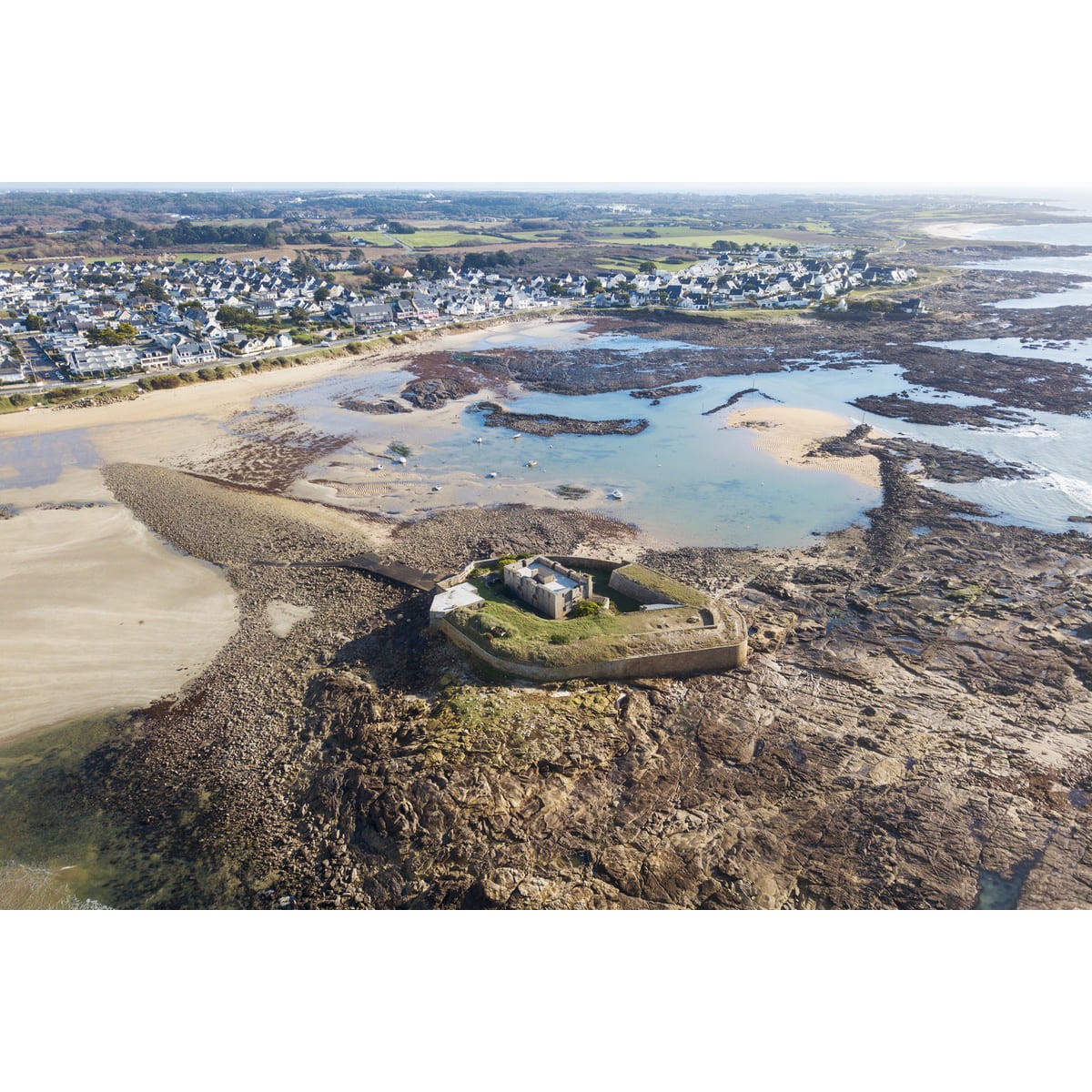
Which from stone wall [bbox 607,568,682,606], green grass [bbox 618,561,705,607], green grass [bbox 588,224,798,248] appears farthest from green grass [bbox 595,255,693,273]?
stone wall [bbox 607,568,682,606]

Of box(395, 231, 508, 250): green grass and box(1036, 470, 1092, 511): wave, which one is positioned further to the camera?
box(395, 231, 508, 250): green grass

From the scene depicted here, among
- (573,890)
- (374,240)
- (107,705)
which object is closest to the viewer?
(573,890)

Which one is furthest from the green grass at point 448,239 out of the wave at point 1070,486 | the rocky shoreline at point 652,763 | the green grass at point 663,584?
the rocky shoreline at point 652,763

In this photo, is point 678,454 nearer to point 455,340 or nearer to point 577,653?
point 577,653

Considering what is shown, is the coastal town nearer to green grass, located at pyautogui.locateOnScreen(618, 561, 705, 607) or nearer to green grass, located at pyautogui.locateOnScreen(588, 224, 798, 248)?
green grass, located at pyautogui.locateOnScreen(588, 224, 798, 248)

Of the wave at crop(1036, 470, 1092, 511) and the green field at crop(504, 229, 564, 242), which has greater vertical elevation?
the green field at crop(504, 229, 564, 242)

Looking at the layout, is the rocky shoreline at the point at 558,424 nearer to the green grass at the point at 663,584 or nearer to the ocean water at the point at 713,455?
the ocean water at the point at 713,455

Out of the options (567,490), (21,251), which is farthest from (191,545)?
(21,251)
